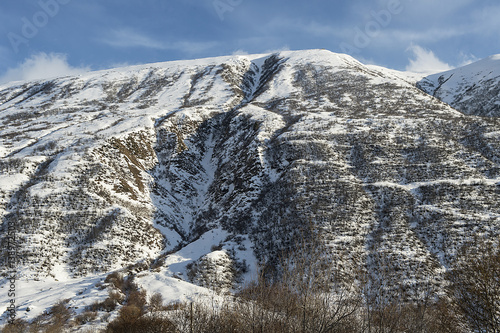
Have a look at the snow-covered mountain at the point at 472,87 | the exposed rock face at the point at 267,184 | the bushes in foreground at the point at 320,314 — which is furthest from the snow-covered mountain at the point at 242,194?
the snow-covered mountain at the point at 472,87

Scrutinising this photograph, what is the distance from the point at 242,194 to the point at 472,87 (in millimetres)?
92652

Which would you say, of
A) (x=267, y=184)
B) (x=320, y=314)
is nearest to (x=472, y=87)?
(x=267, y=184)

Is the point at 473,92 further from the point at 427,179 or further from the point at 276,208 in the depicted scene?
the point at 276,208

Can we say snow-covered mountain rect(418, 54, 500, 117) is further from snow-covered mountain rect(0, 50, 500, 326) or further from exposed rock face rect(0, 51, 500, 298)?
snow-covered mountain rect(0, 50, 500, 326)

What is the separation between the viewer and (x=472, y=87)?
294 feet

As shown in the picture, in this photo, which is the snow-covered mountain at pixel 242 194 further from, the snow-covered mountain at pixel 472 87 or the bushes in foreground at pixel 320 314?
the snow-covered mountain at pixel 472 87

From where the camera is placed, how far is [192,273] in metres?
25.2

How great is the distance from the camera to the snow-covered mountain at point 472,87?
71.9 meters

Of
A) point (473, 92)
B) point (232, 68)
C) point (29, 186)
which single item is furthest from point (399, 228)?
point (232, 68)

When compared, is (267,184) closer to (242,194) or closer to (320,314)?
(242,194)

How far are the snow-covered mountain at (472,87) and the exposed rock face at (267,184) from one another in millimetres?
4484

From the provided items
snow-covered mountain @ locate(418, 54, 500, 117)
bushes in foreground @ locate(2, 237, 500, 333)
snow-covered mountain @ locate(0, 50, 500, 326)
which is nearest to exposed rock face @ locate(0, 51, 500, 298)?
snow-covered mountain @ locate(0, 50, 500, 326)

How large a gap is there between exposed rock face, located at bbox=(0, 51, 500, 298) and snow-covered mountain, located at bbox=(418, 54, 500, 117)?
4.48 metres

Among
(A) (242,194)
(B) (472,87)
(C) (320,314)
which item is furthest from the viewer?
(B) (472,87)
